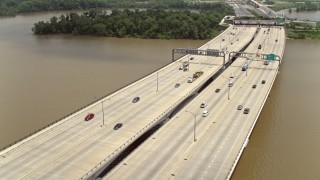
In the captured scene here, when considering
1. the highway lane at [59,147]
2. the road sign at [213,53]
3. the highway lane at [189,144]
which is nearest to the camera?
the highway lane at [59,147]

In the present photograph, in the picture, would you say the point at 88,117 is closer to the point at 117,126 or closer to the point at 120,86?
the point at 117,126

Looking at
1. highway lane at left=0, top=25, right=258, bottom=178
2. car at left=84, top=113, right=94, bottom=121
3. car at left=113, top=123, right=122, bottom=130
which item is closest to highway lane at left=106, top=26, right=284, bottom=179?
highway lane at left=0, top=25, right=258, bottom=178

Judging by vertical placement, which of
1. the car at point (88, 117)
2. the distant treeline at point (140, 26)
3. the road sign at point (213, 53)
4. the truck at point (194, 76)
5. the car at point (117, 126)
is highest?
the distant treeline at point (140, 26)

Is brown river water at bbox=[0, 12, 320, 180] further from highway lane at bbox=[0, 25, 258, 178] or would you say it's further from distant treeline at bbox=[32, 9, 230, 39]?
highway lane at bbox=[0, 25, 258, 178]

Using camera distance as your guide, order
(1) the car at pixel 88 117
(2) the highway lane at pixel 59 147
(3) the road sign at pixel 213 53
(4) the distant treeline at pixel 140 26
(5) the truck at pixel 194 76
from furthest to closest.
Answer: (4) the distant treeline at pixel 140 26
(3) the road sign at pixel 213 53
(5) the truck at pixel 194 76
(1) the car at pixel 88 117
(2) the highway lane at pixel 59 147

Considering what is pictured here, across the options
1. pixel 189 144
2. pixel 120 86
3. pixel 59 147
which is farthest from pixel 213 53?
pixel 59 147

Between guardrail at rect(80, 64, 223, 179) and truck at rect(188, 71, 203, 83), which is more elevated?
truck at rect(188, 71, 203, 83)

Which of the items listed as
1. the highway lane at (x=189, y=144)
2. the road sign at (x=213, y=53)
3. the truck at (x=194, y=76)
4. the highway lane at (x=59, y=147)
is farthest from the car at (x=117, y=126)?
the road sign at (x=213, y=53)

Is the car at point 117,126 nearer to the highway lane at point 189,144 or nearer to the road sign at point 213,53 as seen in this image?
the highway lane at point 189,144

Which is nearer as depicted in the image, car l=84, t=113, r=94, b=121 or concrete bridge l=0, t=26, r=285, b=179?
concrete bridge l=0, t=26, r=285, b=179
